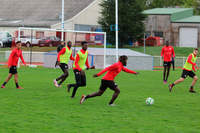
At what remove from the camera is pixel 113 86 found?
13094mm

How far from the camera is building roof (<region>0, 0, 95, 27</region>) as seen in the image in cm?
6347

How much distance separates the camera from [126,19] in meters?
53.3

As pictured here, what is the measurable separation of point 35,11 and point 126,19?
64.7ft

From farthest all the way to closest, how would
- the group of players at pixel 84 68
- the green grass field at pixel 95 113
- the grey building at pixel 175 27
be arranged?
the grey building at pixel 175 27 → the group of players at pixel 84 68 → the green grass field at pixel 95 113

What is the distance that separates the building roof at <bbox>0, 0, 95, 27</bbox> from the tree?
1051 cm

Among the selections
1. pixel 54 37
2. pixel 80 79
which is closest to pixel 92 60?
pixel 54 37

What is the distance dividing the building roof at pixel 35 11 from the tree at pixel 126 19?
10.5 metres

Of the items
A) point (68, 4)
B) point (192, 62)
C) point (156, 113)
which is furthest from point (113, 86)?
point (68, 4)

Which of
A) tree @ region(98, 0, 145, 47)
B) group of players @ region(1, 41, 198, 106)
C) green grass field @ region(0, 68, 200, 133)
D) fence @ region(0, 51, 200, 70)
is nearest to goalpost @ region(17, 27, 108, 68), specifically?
fence @ region(0, 51, 200, 70)

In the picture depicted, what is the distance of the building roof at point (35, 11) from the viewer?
2499 inches

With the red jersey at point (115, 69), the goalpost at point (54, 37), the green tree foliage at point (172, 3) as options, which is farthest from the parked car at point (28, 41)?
the green tree foliage at point (172, 3)

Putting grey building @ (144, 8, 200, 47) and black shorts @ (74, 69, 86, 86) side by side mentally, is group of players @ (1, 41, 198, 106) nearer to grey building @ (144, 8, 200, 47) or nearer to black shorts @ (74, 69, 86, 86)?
black shorts @ (74, 69, 86, 86)

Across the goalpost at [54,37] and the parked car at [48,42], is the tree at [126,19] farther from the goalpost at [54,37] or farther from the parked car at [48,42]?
the parked car at [48,42]

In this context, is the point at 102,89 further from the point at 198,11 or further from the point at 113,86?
the point at 198,11
